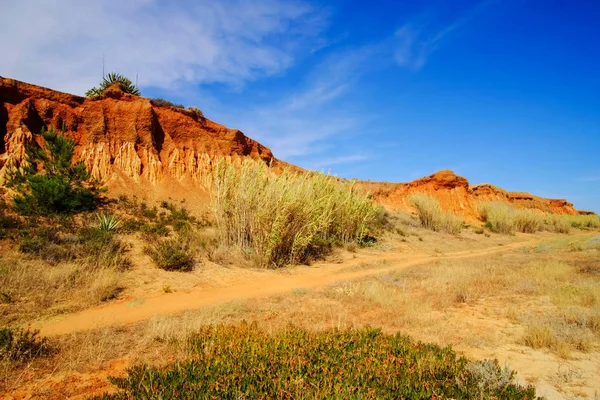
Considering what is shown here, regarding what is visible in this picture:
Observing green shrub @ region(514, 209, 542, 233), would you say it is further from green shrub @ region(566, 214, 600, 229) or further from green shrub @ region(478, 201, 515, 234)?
green shrub @ region(566, 214, 600, 229)

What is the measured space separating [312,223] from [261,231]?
1.91m

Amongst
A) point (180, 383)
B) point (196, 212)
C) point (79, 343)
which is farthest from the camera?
point (196, 212)

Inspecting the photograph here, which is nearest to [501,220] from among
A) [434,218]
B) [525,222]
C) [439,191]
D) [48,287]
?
[525,222]

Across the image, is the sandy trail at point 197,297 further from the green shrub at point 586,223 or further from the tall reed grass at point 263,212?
the green shrub at point 586,223

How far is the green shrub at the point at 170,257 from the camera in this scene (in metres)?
9.16

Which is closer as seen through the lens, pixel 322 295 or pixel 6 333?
pixel 6 333

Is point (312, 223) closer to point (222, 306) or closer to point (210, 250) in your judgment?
point (210, 250)

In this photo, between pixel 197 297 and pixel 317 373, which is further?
pixel 197 297

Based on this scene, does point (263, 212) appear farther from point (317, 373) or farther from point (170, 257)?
point (317, 373)

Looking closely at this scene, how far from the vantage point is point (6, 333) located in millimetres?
4074

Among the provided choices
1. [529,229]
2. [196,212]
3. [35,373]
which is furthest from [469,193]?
[35,373]

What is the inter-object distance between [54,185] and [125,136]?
26.9 ft

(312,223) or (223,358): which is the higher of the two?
(312,223)

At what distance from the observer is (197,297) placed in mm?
7500
